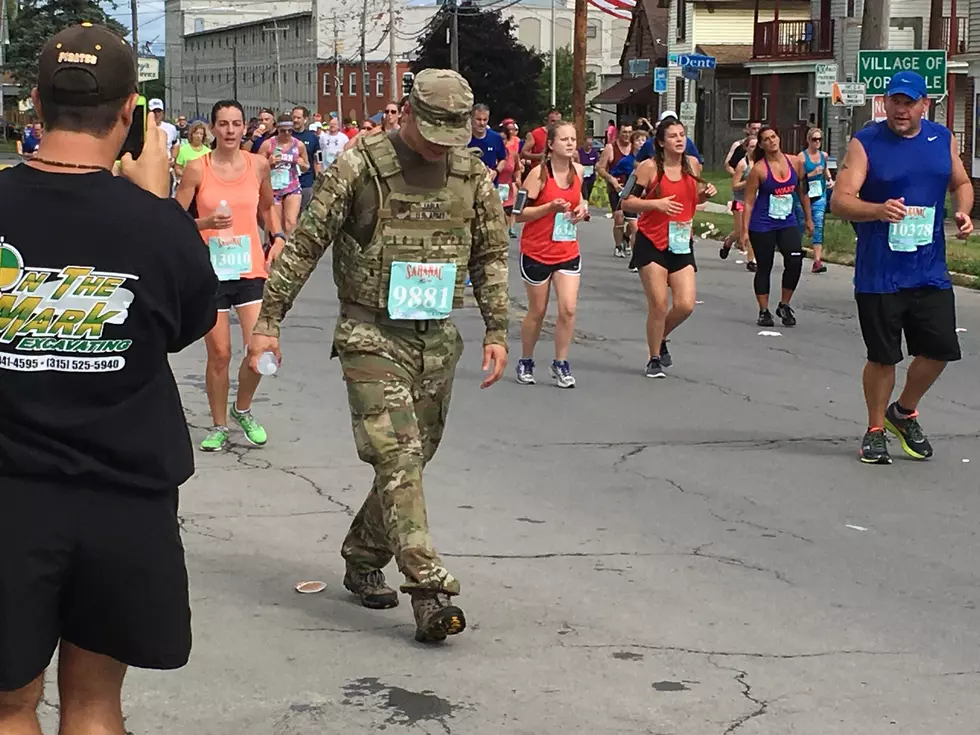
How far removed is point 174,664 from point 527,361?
8.30 meters

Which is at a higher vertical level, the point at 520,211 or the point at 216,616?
the point at 520,211

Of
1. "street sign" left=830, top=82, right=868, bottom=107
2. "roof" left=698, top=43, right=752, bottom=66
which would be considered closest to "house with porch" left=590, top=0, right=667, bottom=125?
"roof" left=698, top=43, right=752, bottom=66

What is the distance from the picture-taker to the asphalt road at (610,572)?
4977 mm

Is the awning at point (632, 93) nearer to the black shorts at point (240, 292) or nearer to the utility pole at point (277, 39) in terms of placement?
the utility pole at point (277, 39)

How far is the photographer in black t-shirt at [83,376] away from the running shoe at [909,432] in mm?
6355

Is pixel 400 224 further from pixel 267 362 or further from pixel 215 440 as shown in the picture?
pixel 215 440

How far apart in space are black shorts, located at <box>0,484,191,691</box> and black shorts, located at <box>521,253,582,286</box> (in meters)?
8.36

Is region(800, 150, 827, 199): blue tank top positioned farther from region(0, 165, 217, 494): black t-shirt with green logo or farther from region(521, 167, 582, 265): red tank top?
region(0, 165, 217, 494): black t-shirt with green logo

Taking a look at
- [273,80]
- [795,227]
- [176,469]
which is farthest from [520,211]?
[273,80]

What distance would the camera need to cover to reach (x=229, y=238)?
8938 millimetres

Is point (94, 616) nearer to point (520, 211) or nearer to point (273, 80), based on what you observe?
point (520, 211)

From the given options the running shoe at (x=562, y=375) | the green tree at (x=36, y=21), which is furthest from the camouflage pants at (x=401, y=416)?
the green tree at (x=36, y=21)

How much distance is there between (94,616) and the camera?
10.9ft

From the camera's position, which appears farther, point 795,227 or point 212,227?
point 795,227
